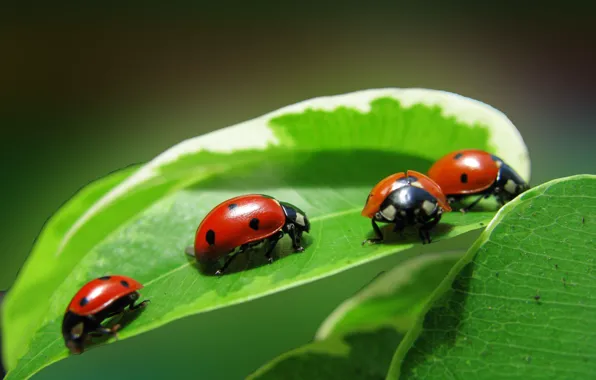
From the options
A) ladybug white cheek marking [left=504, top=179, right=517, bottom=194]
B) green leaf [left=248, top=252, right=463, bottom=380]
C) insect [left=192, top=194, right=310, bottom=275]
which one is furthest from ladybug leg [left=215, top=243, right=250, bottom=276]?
ladybug white cheek marking [left=504, top=179, right=517, bottom=194]

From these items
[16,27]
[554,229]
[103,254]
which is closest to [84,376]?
[103,254]

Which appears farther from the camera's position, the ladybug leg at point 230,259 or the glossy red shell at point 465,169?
the glossy red shell at point 465,169

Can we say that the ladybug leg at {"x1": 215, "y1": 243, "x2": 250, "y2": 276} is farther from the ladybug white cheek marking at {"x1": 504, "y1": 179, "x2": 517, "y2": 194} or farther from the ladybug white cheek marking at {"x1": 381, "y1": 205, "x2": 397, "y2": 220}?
the ladybug white cheek marking at {"x1": 504, "y1": 179, "x2": 517, "y2": 194}

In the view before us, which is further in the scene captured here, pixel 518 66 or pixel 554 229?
pixel 518 66

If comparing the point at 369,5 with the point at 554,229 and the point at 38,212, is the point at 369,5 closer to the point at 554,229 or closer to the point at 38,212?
the point at 38,212

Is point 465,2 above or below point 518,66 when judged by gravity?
above

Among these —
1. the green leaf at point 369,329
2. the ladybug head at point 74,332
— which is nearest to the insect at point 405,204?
the green leaf at point 369,329

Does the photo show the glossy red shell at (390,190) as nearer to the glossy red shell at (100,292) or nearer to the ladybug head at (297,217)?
the ladybug head at (297,217)
